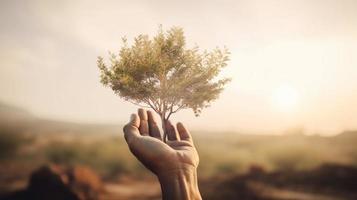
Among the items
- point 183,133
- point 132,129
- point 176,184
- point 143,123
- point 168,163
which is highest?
point 143,123

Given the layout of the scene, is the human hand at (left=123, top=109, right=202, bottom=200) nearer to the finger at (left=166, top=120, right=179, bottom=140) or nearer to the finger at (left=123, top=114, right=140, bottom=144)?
the finger at (left=123, top=114, right=140, bottom=144)

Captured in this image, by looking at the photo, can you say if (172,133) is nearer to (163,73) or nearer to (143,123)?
(143,123)

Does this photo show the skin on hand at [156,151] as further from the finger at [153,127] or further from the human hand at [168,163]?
the finger at [153,127]

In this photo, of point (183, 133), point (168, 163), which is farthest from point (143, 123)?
point (168, 163)

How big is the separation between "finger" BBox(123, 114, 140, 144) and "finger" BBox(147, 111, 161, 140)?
2.43 ft

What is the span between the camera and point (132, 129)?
33.4ft

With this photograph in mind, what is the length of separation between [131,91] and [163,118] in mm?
2393

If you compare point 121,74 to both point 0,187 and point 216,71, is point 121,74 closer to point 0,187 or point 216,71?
point 216,71

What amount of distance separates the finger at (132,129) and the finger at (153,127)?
29.2 inches

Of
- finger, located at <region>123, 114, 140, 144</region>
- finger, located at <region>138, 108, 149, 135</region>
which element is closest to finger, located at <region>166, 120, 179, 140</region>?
finger, located at <region>138, 108, 149, 135</region>

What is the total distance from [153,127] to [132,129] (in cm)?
116

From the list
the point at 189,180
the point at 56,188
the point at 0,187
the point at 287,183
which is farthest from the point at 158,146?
the point at 287,183

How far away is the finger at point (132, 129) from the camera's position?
32.6ft

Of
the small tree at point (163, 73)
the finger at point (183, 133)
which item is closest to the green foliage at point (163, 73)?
the small tree at point (163, 73)
